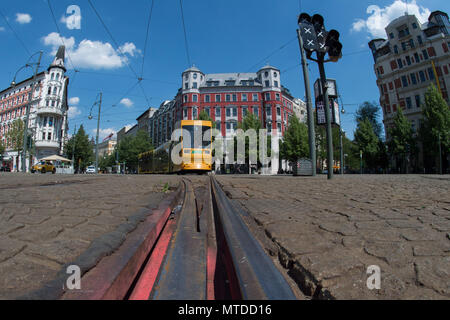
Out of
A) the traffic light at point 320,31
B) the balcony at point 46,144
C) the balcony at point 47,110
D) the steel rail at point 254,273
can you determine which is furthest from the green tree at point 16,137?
the steel rail at point 254,273

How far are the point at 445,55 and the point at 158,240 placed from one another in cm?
4544

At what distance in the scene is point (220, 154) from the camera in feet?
121

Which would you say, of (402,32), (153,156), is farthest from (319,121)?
(402,32)

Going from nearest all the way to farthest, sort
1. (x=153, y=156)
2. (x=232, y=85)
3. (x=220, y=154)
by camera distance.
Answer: (x=153, y=156) < (x=220, y=154) < (x=232, y=85)

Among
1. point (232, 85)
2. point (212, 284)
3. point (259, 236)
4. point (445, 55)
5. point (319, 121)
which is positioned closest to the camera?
point (212, 284)

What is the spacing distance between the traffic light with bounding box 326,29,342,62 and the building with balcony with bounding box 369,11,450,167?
33361mm

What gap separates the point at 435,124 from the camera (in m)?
28.0

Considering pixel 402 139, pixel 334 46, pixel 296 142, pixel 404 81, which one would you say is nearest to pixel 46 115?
pixel 296 142

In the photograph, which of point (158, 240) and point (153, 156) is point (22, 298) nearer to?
point (158, 240)

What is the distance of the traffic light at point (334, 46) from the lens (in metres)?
7.93

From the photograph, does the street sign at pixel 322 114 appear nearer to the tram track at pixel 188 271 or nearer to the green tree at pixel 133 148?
the tram track at pixel 188 271

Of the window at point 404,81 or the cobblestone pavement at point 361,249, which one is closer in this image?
the cobblestone pavement at point 361,249

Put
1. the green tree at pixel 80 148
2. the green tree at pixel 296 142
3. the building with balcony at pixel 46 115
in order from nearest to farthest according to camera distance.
A: the green tree at pixel 296 142, the building with balcony at pixel 46 115, the green tree at pixel 80 148

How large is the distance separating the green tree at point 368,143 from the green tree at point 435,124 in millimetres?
5600
